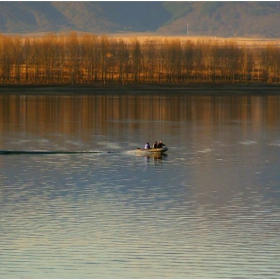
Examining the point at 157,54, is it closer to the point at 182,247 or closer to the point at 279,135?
the point at 279,135

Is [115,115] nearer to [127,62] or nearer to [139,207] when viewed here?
[139,207]

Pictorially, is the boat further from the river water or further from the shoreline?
the shoreline

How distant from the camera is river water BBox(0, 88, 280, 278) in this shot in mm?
16609

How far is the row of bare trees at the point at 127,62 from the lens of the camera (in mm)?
128875

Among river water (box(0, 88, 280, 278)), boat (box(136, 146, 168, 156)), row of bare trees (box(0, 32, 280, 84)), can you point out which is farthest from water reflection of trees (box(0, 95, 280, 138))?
row of bare trees (box(0, 32, 280, 84))

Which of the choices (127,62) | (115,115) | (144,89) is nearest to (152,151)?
(115,115)

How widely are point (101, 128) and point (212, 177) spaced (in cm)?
2233

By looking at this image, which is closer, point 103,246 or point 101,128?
point 103,246

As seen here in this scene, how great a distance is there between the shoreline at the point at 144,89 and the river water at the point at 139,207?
64699 millimetres

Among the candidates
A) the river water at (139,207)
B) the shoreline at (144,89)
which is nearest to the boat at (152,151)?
the river water at (139,207)

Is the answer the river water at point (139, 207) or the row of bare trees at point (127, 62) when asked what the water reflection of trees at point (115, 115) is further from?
the row of bare trees at point (127, 62)

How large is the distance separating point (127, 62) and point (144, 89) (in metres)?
18.4

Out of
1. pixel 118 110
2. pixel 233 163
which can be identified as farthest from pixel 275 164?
pixel 118 110

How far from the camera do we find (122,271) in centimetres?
1611
